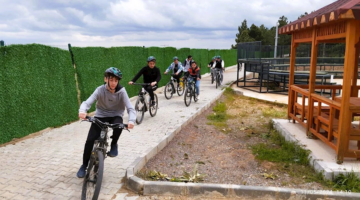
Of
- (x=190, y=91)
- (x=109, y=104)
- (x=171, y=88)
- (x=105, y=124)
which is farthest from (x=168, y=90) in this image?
(x=105, y=124)

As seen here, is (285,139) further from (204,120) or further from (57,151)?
(57,151)

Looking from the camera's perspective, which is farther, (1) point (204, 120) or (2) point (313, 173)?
(1) point (204, 120)

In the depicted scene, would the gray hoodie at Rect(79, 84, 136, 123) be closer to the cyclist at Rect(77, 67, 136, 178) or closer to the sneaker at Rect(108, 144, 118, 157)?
the cyclist at Rect(77, 67, 136, 178)

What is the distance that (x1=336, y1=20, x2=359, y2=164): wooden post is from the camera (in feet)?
15.4

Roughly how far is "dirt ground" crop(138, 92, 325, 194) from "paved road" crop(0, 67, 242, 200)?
460mm

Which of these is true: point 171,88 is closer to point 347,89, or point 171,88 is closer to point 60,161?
point 60,161

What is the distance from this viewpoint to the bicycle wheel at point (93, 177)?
3648 millimetres

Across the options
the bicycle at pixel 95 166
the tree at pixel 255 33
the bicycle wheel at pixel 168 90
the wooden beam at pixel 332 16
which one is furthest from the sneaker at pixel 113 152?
the tree at pixel 255 33

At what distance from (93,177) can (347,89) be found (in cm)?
399

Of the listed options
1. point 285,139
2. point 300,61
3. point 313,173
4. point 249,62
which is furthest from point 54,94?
point 300,61

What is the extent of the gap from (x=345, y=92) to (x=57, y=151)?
16.8 feet

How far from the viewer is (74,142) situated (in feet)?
21.5

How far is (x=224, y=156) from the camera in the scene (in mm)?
6102

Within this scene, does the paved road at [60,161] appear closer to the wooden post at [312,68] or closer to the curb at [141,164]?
the curb at [141,164]
